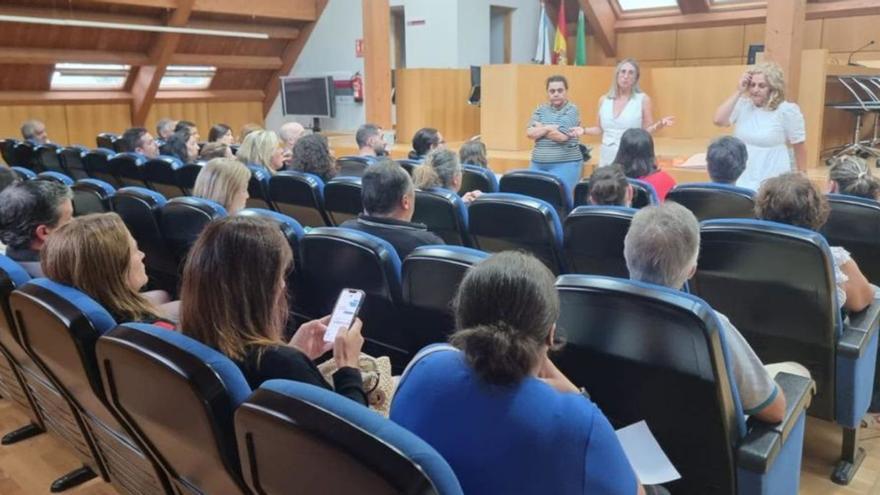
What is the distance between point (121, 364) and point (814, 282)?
72.0 inches

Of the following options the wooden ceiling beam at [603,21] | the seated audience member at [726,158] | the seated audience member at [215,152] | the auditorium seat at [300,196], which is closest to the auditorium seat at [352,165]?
the auditorium seat at [300,196]

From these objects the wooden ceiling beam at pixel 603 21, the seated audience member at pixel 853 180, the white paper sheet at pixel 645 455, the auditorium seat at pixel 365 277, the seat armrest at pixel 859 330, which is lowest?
the white paper sheet at pixel 645 455

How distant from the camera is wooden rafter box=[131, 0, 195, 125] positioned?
9.30 metres

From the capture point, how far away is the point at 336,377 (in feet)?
5.11

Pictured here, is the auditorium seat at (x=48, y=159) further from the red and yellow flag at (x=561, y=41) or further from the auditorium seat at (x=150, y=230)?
the red and yellow flag at (x=561, y=41)

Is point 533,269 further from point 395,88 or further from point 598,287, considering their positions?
point 395,88

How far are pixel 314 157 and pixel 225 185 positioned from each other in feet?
3.95

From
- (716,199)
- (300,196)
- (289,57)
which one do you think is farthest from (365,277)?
(289,57)

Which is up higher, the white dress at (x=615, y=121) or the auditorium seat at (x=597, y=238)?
the white dress at (x=615, y=121)

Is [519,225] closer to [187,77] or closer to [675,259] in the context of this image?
[675,259]

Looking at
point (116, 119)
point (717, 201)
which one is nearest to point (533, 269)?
point (717, 201)

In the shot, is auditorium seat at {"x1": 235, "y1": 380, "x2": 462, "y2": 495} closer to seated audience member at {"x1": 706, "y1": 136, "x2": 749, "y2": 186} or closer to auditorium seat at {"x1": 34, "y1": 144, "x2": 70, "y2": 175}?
seated audience member at {"x1": 706, "y1": 136, "x2": 749, "y2": 186}

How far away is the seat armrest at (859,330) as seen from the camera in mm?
2068

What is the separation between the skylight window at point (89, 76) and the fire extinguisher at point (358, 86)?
334 centimetres
